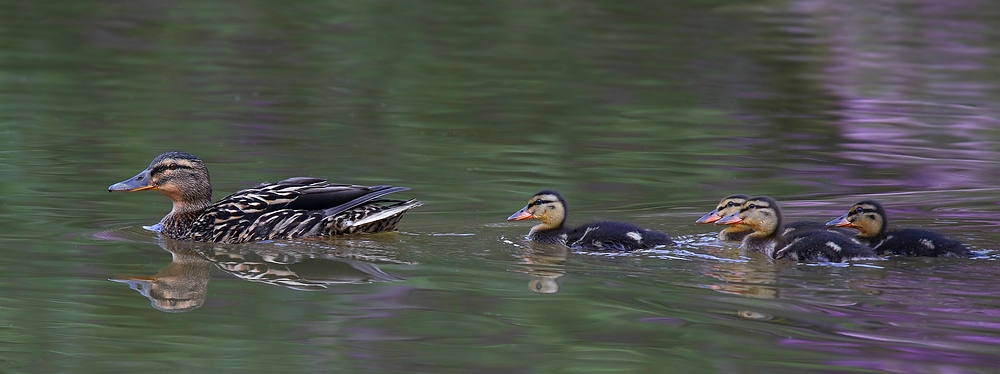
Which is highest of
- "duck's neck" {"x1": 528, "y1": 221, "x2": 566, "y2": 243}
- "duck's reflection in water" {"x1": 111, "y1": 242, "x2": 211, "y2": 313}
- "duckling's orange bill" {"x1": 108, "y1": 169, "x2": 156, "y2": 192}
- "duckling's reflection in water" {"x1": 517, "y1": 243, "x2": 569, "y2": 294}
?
"duckling's orange bill" {"x1": 108, "y1": 169, "x2": 156, "y2": 192}

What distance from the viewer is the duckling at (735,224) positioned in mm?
7059

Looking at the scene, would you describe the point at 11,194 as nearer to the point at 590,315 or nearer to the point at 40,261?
the point at 40,261

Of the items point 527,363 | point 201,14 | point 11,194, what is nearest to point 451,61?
point 201,14

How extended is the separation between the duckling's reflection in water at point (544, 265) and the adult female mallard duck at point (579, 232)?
9cm

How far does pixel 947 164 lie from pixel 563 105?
3.79 metres

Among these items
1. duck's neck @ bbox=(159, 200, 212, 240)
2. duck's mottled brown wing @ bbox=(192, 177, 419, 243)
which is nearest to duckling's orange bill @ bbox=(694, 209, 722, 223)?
duck's mottled brown wing @ bbox=(192, 177, 419, 243)

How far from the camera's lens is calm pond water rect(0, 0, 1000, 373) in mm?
5117

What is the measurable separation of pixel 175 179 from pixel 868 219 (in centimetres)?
359

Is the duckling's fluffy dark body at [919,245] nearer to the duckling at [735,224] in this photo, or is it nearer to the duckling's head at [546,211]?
the duckling at [735,224]

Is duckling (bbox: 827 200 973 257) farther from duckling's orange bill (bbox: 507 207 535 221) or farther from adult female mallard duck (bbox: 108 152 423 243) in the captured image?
adult female mallard duck (bbox: 108 152 423 243)

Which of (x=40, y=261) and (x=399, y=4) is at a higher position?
(x=399, y=4)

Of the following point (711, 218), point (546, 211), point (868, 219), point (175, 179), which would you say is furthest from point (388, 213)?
point (868, 219)

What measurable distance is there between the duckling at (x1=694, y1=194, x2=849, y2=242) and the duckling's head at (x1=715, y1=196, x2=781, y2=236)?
1.5 inches

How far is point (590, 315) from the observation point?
551 cm
